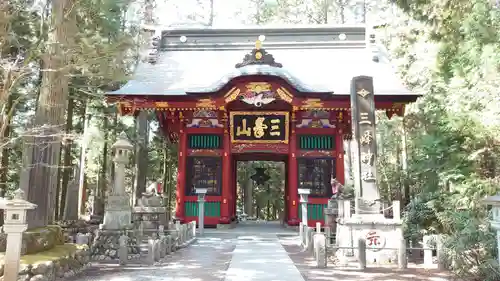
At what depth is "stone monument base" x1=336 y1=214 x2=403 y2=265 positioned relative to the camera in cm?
866

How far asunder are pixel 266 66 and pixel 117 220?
7.84 meters

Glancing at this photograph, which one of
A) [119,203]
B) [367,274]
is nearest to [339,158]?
[367,274]

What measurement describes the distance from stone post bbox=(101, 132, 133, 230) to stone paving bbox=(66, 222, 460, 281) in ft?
4.71

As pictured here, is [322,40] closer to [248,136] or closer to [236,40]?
[236,40]

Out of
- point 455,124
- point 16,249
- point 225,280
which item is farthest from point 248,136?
point 16,249

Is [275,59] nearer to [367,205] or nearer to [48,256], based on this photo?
[367,205]

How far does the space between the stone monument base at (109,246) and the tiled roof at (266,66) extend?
6481 millimetres

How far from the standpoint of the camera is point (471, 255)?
23.9 feet

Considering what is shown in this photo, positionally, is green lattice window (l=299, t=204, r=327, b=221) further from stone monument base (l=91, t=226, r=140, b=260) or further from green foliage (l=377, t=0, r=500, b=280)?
stone monument base (l=91, t=226, r=140, b=260)

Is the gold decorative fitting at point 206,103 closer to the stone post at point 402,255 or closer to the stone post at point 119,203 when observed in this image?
the stone post at point 119,203

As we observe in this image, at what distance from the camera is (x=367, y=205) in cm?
Result: 919

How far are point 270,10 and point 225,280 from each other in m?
27.2

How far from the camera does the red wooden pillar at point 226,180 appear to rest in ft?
51.3

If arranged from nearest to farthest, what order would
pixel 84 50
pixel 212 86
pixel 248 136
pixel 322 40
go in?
pixel 84 50 → pixel 212 86 → pixel 248 136 → pixel 322 40
